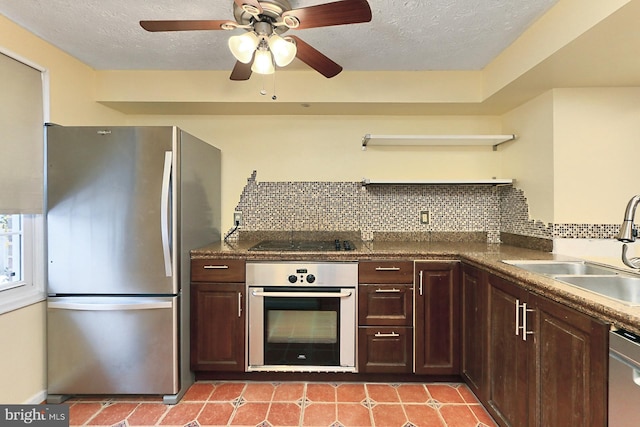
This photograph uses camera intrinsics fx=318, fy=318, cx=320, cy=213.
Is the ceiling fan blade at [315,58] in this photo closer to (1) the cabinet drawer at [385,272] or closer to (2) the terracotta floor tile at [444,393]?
(1) the cabinet drawer at [385,272]

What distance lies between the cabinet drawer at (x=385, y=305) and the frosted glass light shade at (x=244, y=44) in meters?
1.57

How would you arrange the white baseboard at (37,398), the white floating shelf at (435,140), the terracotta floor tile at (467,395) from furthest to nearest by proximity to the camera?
the white floating shelf at (435,140)
the terracotta floor tile at (467,395)
the white baseboard at (37,398)

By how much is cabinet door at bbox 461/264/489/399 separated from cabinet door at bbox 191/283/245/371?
1.50 metres

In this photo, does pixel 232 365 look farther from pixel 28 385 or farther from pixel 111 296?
pixel 28 385

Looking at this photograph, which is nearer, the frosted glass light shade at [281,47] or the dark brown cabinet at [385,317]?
the frosted glass light shade at [281,47]

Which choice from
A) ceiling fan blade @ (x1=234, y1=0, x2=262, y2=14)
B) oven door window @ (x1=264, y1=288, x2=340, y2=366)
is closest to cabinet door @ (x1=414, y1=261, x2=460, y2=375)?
oven door window @ (x1=264, y1=288, x2=340, y2=366)

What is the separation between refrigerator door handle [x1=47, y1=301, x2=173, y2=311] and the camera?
198 cm

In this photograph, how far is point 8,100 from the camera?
1815 mm

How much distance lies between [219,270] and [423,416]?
62.1 inches

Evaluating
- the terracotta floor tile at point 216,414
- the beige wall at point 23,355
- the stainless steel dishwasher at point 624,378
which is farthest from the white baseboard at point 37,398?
the stainless steel dishwasher at point 624,378

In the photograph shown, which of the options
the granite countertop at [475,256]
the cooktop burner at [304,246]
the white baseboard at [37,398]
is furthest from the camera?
the cooktop burner at [304,246]

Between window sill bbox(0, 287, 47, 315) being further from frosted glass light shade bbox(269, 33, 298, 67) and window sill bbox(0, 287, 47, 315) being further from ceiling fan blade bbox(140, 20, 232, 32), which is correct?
frosted glass light shade bbox(269, 33, 298, 67)

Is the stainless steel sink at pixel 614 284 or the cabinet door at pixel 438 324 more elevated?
the stainless steel sink at pixel 614 284

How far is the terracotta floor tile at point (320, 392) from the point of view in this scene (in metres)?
2.06
